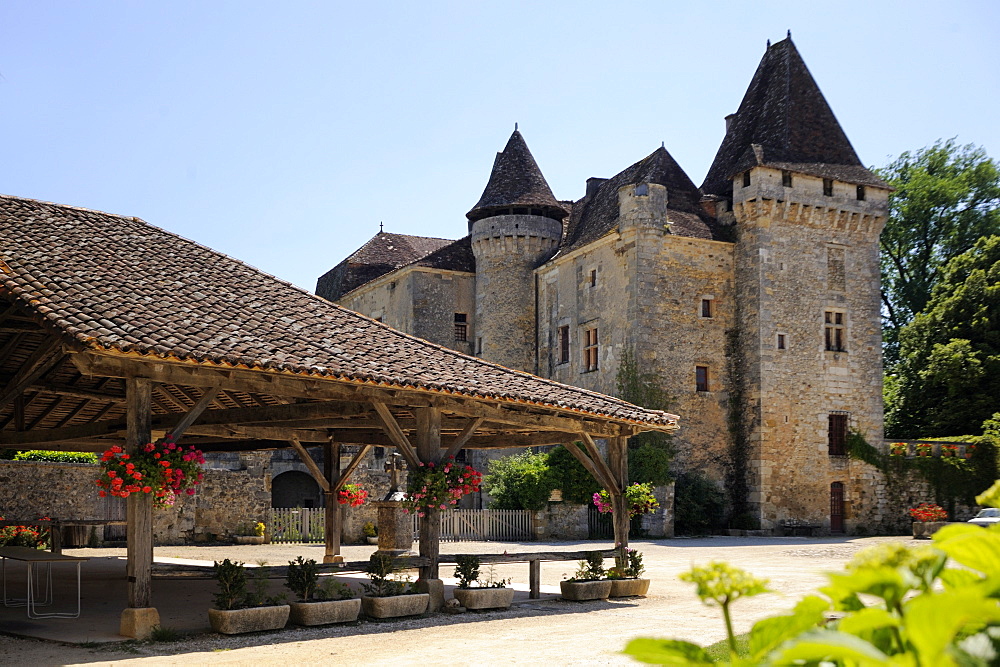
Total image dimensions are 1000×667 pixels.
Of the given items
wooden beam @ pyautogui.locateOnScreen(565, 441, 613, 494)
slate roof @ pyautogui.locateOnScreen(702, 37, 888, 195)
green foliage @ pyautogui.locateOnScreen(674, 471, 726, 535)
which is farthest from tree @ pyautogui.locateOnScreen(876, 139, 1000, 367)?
wooden beam @ pyautogui.locateOnScreen(565, 441, 613, 494)

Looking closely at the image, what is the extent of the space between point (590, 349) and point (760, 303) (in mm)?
5412

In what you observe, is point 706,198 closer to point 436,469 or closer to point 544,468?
point 544,468

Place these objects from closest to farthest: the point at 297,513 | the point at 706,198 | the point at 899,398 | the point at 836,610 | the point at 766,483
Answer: the point at 836,610
the point at 297,513
the point at 766,483
the point at 706,198
the point at 899,398

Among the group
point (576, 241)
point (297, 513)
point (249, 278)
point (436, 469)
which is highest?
point (576, 241)

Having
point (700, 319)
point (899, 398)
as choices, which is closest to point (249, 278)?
point (700, 319)

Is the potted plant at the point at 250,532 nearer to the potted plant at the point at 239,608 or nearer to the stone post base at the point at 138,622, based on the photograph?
the potted plant at the point at 239,608

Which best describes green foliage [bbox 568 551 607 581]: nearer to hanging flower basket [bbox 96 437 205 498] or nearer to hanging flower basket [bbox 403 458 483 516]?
hanging flower basket [bbox 403 458 483 516]

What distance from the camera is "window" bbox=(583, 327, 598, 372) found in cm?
3080

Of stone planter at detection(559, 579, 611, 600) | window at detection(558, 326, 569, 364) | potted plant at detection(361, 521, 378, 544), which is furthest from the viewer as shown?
window at detection(558, 326, 569, 364)

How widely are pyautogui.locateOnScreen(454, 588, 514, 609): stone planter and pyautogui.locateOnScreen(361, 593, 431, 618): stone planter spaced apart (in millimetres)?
578

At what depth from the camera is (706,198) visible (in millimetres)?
30688

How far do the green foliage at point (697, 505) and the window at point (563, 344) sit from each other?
6.19 metres

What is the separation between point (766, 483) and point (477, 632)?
1971cm

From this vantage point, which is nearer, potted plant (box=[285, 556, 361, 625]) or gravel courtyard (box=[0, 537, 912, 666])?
gravel courtyard (box=[0, 537, 912, 666])
